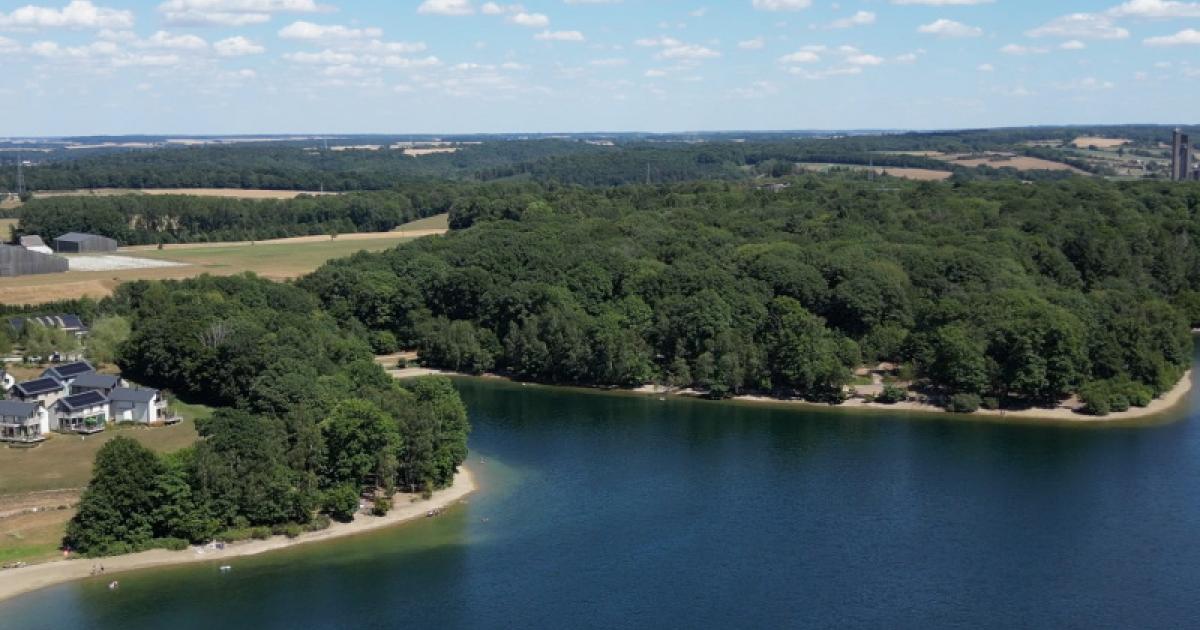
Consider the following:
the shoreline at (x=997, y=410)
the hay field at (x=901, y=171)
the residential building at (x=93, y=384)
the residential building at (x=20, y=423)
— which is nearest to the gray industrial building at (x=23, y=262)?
the residential building at (x=93, y=384)

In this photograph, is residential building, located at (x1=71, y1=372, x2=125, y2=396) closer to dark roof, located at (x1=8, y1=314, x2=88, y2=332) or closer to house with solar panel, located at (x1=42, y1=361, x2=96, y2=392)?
house with solar panel, located at (x1=42, y1=361, x2=96, y2=392)

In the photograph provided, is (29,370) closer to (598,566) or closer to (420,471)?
(420,471)

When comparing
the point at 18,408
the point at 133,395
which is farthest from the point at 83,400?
the point at 18,408

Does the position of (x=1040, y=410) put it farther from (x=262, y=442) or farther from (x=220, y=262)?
(x=220, y=262)

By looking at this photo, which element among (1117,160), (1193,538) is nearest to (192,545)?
(1193,538)

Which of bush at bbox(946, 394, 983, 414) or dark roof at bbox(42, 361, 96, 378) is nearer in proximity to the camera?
dark roof at bbox(42, 361, 96, 378)

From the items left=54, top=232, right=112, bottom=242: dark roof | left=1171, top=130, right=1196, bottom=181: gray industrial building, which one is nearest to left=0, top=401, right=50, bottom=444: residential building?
left=54, top=232, right=112, bottom=242: dark roof
